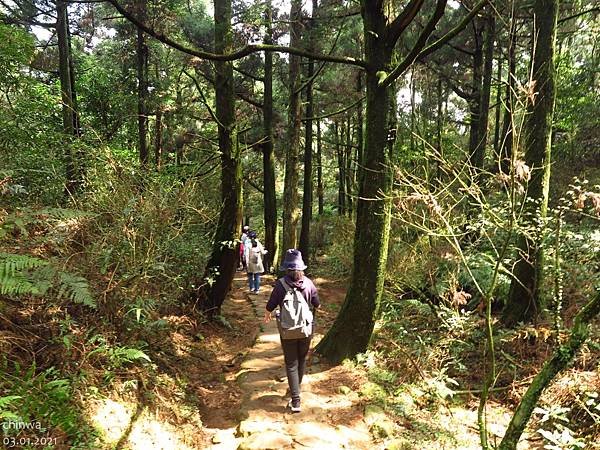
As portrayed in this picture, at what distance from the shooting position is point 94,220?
5.52 meters

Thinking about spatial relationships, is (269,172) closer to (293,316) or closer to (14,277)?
(293,316)

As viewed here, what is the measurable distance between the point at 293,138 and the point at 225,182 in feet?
15.3

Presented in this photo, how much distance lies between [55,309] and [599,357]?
6970 mm

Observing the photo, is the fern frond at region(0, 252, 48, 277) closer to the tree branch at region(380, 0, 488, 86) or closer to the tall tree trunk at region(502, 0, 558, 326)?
the tree branch at region(380, 0, 488, 86)

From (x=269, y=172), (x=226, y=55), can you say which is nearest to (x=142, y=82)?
(x=269, y=172)

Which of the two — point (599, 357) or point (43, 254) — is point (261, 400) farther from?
point (599, 357)

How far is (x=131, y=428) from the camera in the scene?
406cm

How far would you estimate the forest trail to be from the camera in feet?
14.2

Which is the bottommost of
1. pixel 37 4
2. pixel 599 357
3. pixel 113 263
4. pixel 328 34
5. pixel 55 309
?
pixel 599 357

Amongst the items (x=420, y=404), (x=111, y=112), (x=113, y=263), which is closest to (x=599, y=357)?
(x=420, y=404)

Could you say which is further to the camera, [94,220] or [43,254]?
[94,220]

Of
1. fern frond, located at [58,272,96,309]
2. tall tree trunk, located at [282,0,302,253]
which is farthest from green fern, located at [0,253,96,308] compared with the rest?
tall tree trunk, located at [282,0,302,253]

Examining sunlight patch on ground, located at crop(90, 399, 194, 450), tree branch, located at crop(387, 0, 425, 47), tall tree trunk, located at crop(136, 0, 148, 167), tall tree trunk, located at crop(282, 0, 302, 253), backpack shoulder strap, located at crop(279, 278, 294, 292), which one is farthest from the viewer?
tall tree trunk, located at crop(136, 0, 148, 167)

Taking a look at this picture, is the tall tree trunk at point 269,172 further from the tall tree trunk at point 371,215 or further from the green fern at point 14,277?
the green fern at point 14,277
